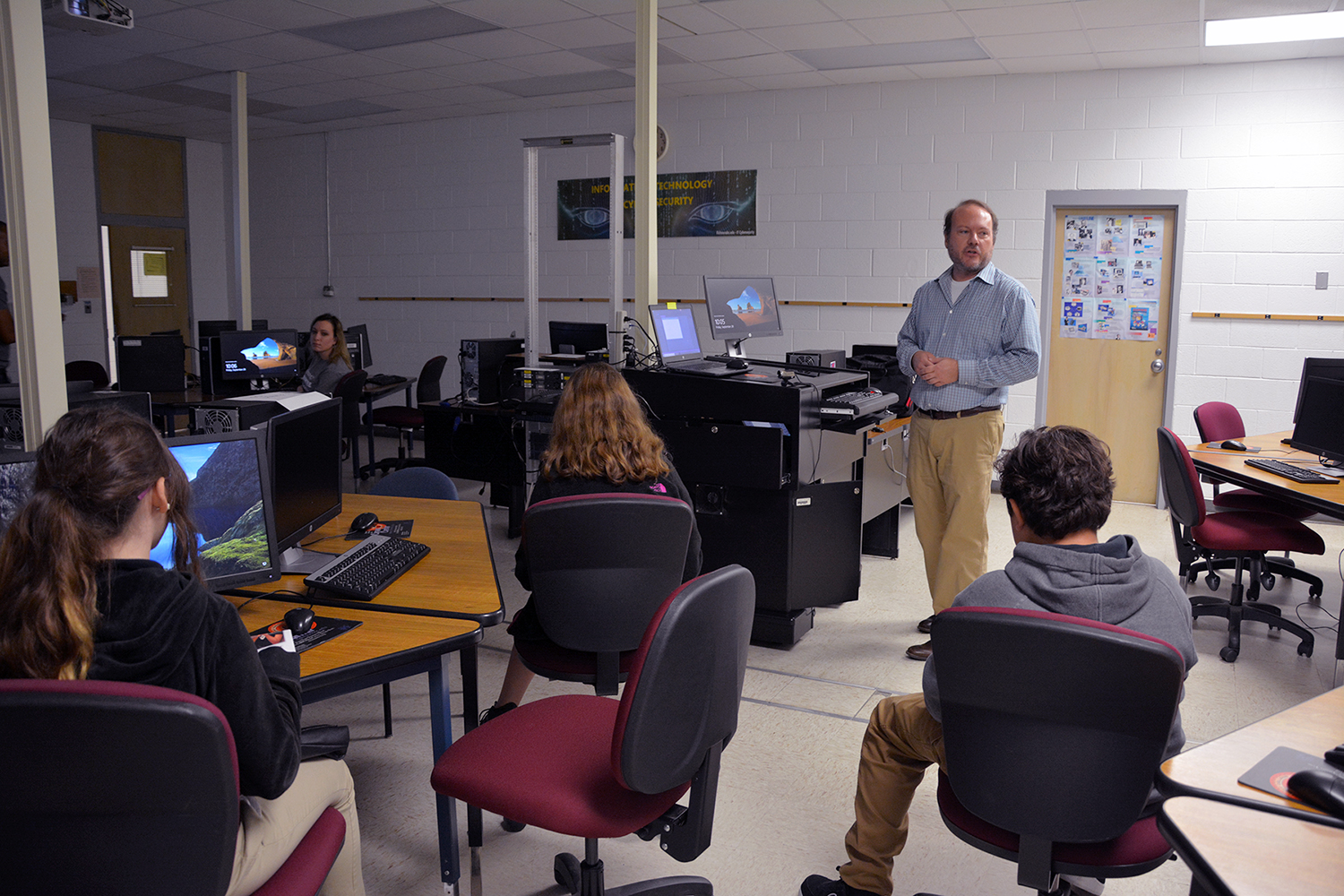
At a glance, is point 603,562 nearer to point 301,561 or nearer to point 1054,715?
point 301,561

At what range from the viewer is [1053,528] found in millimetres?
1712

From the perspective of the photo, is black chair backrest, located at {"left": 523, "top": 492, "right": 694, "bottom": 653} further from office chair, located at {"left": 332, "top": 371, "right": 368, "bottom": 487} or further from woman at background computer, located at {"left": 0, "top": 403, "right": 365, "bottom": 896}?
office chair, located at {"left": 332, "top": 371, "right": 368, "bottom": 487}

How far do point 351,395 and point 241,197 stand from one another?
2098 mm

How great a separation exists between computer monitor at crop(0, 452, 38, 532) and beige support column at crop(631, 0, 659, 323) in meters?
2.95

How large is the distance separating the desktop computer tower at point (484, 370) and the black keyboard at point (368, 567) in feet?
9.65

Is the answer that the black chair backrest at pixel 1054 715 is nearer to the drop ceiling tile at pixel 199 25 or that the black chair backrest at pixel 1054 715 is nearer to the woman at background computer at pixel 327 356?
the woman at background computer at pixel 327 356

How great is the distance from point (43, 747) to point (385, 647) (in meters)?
0.73

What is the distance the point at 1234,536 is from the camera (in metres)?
3.55

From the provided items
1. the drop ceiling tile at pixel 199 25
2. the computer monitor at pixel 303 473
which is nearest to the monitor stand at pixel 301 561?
the computer monitor at pixel 303 473

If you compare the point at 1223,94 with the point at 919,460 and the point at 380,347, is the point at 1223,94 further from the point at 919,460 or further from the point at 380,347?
the point at 380,347

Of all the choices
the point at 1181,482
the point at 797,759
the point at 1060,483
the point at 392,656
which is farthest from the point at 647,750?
the point at 1181,482

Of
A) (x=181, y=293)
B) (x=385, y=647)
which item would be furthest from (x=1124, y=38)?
(x=181, y=293)

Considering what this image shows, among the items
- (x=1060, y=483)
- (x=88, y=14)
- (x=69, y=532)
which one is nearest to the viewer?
(x=69, y=532)

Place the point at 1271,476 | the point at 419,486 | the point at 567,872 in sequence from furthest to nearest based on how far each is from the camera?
the point at 1271,476, the point at 419,486, the point at 567,872
